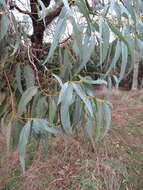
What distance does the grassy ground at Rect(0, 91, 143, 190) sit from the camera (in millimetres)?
1508

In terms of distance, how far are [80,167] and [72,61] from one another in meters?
1.05

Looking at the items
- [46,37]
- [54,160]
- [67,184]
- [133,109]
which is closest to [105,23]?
[46,37]

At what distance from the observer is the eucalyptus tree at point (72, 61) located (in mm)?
509

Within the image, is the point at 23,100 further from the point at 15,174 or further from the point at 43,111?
the point at 15,174

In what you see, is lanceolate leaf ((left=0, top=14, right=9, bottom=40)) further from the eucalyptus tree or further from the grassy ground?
the grassy ground

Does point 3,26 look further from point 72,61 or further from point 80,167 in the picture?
point 80,167

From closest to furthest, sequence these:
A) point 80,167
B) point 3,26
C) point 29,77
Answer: point 3,26
point 29,77
point 80,167

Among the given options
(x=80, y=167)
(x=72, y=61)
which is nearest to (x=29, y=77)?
(x=72, y=61)

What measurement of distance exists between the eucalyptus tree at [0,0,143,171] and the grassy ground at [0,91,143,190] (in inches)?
29.1

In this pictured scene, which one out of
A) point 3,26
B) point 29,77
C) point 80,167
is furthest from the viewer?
point 80,167

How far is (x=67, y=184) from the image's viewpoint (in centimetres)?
154

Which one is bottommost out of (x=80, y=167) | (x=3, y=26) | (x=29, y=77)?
(x=80, y=167)

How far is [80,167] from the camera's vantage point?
1.63 meters

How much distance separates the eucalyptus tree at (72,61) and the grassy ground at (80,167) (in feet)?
2.42
